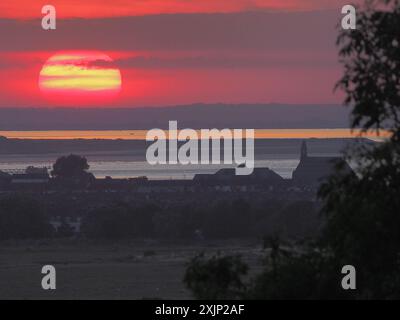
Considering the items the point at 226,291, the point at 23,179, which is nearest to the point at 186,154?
the point at 23,179

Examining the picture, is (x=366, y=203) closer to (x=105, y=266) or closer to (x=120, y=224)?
(x=105, y=266)

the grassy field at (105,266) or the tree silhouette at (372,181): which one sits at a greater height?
the grassy field at (105,266)

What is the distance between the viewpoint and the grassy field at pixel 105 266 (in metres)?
36.6

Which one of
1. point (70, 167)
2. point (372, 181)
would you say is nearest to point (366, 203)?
point (372, 181)

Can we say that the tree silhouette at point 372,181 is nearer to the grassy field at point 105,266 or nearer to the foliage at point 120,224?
the grassy field at point 105,266

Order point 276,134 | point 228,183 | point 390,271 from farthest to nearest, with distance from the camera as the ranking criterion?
point 276,134
point 228,183
point 390,271

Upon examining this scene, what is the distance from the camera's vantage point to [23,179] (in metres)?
96.3

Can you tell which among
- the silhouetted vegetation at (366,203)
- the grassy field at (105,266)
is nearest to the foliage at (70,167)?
the grassy field at (105,266)

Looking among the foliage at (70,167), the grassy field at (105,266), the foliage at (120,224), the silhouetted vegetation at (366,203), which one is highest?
the foliage at (70,167)

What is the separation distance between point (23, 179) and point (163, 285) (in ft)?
194

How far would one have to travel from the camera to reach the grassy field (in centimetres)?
3659

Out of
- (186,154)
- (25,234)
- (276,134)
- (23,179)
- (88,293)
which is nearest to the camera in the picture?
(88,293)

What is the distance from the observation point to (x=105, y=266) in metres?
44.8

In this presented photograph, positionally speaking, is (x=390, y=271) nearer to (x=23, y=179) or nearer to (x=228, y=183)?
(x=228, y=183)
